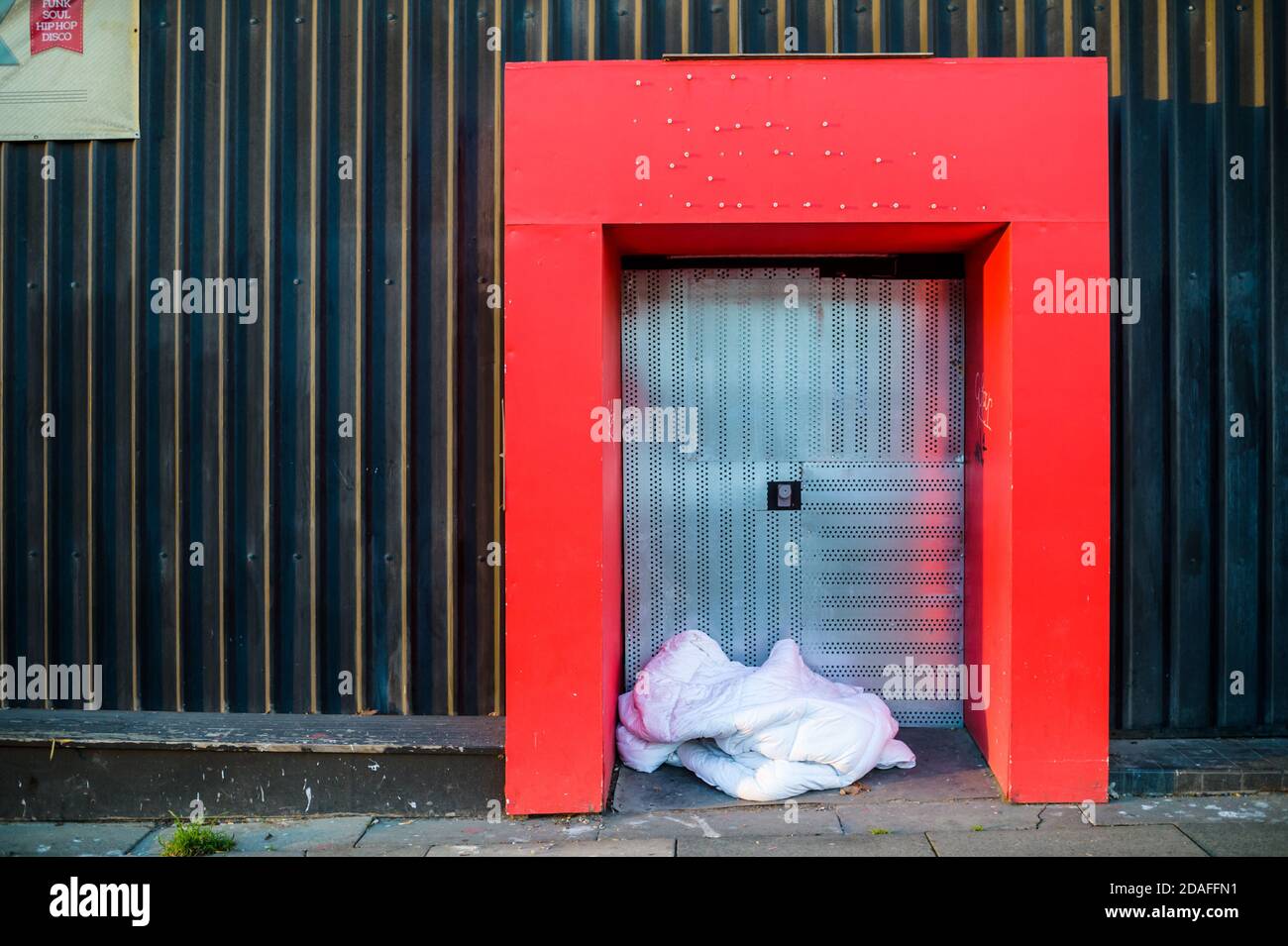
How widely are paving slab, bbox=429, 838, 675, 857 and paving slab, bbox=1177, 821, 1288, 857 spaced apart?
98.2 inches

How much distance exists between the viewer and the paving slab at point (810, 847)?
446 cm

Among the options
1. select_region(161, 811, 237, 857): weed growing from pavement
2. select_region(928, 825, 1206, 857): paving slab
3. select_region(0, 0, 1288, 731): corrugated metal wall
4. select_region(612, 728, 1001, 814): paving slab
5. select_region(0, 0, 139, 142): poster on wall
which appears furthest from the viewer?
select_region(0, 0, 139, 142): poster on wall

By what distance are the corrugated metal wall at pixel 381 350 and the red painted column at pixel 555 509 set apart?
102 centimetres

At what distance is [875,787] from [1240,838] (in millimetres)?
1687

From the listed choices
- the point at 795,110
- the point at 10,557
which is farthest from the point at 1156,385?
the point at 10,557

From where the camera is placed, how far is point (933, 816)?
4820 millimetres

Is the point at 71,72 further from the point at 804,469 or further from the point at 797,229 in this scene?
the point at 804,469

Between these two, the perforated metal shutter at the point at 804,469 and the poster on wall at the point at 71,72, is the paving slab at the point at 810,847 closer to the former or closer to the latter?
the perforated metal shutter at the point at 804,469

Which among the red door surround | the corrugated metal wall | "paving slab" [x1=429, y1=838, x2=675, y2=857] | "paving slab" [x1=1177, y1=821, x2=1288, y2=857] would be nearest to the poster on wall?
the corrugated metal wall

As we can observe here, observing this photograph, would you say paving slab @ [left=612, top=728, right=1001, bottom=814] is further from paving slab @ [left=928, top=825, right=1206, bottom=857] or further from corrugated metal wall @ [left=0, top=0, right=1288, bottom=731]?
corrugated metal wall @ [left=0, top=0, right=1288, bottom=731]

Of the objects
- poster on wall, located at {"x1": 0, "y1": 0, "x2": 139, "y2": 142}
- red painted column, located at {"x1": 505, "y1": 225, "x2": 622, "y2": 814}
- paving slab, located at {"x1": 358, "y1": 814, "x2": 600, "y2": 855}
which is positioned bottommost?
paving slab, located at {"x1": 358, "y1": 814, "x2": 600, "y2": 855}

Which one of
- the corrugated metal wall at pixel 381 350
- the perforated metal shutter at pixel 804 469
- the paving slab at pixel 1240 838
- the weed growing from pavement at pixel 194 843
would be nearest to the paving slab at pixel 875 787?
the perforated metal shutter at pixel 804 469

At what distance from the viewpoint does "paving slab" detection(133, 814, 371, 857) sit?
4.79 meters
